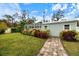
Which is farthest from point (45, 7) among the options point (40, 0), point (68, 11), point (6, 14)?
point (6, 14)

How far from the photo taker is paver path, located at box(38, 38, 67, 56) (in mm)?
3717

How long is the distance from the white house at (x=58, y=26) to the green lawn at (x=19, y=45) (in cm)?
22

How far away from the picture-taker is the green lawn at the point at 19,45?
371 centimetres

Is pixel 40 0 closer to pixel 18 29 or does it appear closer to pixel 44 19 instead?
pixel 44 19

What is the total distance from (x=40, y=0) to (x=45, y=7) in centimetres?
14

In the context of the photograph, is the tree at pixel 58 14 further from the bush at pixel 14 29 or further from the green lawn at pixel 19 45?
the bush at pixel 14 29

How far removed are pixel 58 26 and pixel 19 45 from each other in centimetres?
71

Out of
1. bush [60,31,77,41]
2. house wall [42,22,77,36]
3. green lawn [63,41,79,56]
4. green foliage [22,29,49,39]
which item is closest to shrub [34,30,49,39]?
green foliage [22,29,49,39]

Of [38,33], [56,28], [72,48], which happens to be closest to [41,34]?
[38,33]

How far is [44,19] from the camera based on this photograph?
12.4 ft

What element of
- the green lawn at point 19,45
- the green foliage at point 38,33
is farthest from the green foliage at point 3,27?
the green foliage at point 38,33

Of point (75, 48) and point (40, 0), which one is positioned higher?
point (40, 0)

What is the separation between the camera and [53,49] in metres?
3.74

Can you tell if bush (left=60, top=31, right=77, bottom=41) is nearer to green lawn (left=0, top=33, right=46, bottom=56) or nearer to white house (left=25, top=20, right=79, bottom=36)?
white house (left=25, top=20, right=79, bottom=36)
